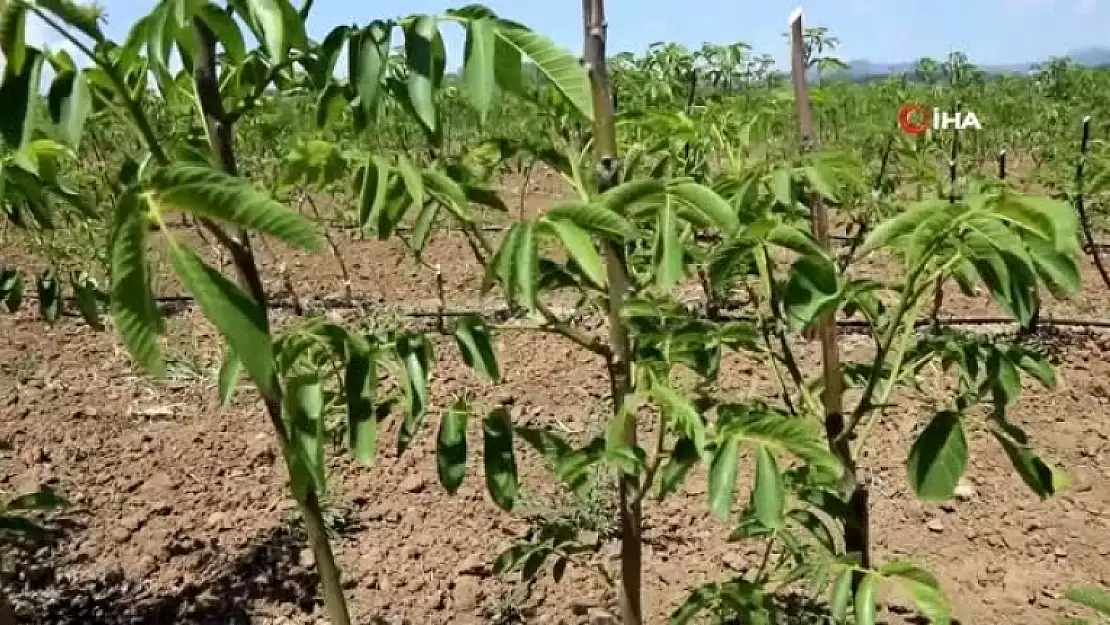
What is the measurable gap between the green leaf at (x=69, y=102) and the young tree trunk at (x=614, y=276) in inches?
22.4

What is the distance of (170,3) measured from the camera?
102cm

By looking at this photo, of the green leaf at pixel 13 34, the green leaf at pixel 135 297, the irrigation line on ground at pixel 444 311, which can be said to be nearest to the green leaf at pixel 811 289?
the green leaf at pixel 135 297

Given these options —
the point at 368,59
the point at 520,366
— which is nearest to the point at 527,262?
the point at 368,59

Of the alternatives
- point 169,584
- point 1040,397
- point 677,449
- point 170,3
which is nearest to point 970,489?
point 1040,397

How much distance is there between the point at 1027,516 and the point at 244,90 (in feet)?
7.54

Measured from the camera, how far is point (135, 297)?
2.48ft

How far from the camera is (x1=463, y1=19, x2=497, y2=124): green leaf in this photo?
109 cm

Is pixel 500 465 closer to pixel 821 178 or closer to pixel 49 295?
pixel 821 178

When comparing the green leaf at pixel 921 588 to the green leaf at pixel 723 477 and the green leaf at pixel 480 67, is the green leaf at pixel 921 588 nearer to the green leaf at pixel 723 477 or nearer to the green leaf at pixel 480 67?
the green leaf at pixel 723 477

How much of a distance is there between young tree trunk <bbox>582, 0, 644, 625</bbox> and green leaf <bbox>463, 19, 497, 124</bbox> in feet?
0.71

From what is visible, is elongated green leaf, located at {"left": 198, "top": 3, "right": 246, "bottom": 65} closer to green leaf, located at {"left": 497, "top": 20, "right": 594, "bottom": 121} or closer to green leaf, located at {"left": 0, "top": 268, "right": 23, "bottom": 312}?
green leaf, located at {"left": 497, "top": 20, "right": 594, "bottom": 121}

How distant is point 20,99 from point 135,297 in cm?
38

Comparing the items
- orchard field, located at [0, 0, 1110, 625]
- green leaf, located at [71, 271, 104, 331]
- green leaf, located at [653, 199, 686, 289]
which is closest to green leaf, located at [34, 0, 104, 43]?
orchard field, located at [0, 0, 1110, 625]

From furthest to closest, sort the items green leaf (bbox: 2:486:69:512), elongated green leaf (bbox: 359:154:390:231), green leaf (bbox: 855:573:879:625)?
green leaf (bbox: 2:486:69:512), green leaf (bbox: 855:573:879:625), elongated green leaf (bbox: 359:154:390:231)
